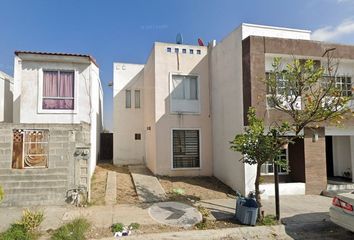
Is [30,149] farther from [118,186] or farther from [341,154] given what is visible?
[341,154]

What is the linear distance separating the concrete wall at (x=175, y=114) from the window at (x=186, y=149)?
25 centimetres

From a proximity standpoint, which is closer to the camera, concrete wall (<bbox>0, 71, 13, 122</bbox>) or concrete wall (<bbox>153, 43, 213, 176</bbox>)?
concrete wall (<bbox>0, 71, 13, 122</bbox>)

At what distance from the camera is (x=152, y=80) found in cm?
1423

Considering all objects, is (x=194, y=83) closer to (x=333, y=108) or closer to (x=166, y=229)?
(x=333, y=108)

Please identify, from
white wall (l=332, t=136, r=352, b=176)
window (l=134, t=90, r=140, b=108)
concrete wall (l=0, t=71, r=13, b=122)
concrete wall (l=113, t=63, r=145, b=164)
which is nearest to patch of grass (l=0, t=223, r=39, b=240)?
concrete wall (l=0, t=71, r=13, b=122)

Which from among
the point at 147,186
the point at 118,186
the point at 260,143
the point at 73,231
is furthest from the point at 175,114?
the point at 73,231

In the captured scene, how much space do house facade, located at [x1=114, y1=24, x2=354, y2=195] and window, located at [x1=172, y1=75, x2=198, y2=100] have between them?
0.18 feet

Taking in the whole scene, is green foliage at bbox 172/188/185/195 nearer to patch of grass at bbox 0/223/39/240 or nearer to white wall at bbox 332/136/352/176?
patch of grass at bbox 0/223/39/240

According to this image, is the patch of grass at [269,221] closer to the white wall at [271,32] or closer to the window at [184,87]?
the white wall at [271,32]

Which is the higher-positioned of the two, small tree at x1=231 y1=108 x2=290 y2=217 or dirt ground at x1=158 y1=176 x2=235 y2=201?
small tree at x1=231 y1=108 x2=290 y2=217

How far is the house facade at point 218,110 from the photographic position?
35.2 ft

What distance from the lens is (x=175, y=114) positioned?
13.6 m

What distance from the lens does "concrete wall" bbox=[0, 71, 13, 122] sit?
12.9m

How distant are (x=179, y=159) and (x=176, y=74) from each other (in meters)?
4.64
